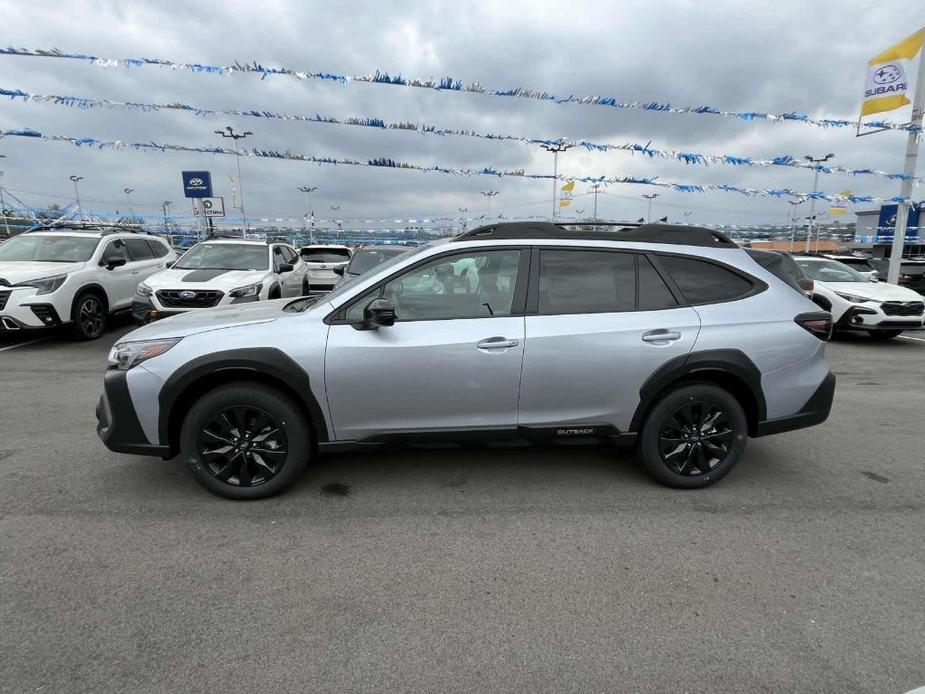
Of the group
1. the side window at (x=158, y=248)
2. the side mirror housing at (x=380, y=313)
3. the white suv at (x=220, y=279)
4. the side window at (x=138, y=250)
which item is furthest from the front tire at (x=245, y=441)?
the side window at (x=158, y=248)

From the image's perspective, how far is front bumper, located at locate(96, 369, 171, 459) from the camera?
3.11 metres

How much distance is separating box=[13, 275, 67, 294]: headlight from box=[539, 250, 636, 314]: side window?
7.94 metres

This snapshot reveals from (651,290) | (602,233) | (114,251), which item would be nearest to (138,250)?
(114,251)

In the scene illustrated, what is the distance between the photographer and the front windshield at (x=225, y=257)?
29.4 feet

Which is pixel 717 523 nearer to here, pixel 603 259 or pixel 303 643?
pixel 603 259

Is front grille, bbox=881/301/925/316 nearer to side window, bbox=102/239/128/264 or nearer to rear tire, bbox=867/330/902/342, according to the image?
rear tire, bbox=867/330/902/342

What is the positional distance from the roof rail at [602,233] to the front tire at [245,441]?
1636mm

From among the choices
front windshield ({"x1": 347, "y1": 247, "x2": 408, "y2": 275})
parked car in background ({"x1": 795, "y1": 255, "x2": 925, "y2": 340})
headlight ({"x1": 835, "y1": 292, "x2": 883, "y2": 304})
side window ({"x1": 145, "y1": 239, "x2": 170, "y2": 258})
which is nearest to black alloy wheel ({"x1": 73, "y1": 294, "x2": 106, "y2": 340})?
side window ({"x1": 145, "y1": 239, "x2": 170, "y2": 258})

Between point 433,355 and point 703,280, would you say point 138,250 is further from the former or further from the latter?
point 703,280

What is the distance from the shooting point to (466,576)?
2619mm

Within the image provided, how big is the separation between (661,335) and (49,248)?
9.92 m

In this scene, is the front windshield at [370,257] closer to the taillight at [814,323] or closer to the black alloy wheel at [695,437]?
the black alloy wheel at [695,437]

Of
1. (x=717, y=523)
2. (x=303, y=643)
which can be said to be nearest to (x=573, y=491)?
(x=717, y=523)

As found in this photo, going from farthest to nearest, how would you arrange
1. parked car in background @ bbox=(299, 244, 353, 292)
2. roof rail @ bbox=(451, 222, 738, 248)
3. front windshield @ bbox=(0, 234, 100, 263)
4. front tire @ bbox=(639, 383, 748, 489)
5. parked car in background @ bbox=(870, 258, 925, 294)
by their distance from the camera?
parked car in background @ bbox=(870, 258, 925, 294)
parked car in background @ bbox=(299, 244, 353, 292)
front windshield @ bbox=(0, 234, 100, 263)
roof rail @ bbox=(451, 222, 738, 248)
front tire @ bbox=(639, 383, 748, 489)
